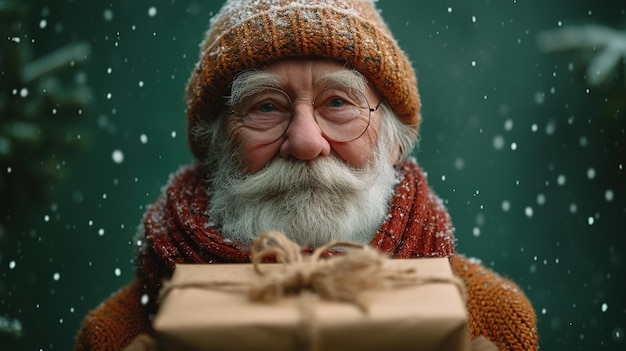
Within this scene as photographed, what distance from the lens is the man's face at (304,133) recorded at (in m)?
1.28

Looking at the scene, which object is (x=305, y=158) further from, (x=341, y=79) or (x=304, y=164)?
(x=341, y=79)

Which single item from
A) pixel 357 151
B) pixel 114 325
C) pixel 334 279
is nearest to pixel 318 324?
pixel 334 279

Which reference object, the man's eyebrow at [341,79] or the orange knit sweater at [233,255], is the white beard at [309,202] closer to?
the orange knit sweater at [233,255]

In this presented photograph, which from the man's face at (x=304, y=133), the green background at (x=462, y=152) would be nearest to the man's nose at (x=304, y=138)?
the man's face at (x=304, y=133)

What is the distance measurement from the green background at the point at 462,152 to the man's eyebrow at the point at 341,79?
910 mm

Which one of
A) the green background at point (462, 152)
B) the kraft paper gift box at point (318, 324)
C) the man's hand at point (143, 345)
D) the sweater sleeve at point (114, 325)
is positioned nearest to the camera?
the kraft paper gift box at point (318, 324)

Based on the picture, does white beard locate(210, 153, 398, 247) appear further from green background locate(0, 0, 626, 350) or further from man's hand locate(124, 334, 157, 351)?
green background locate(0, 0, 626, 350)

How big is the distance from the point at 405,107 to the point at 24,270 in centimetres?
157

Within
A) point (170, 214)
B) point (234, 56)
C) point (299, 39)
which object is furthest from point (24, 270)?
point (299, 39)

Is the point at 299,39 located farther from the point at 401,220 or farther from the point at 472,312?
the point at 472,312

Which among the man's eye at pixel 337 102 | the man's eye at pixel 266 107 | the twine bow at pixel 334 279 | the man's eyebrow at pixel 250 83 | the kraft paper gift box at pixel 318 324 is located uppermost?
the man's eyebrow at pixel 250 83

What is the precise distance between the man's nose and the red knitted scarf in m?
0.22

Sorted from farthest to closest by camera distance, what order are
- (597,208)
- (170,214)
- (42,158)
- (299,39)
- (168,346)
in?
(597,208) < (42,158) < (170,214) < (299,39) < (168,346)

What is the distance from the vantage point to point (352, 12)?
1377 millimetres
